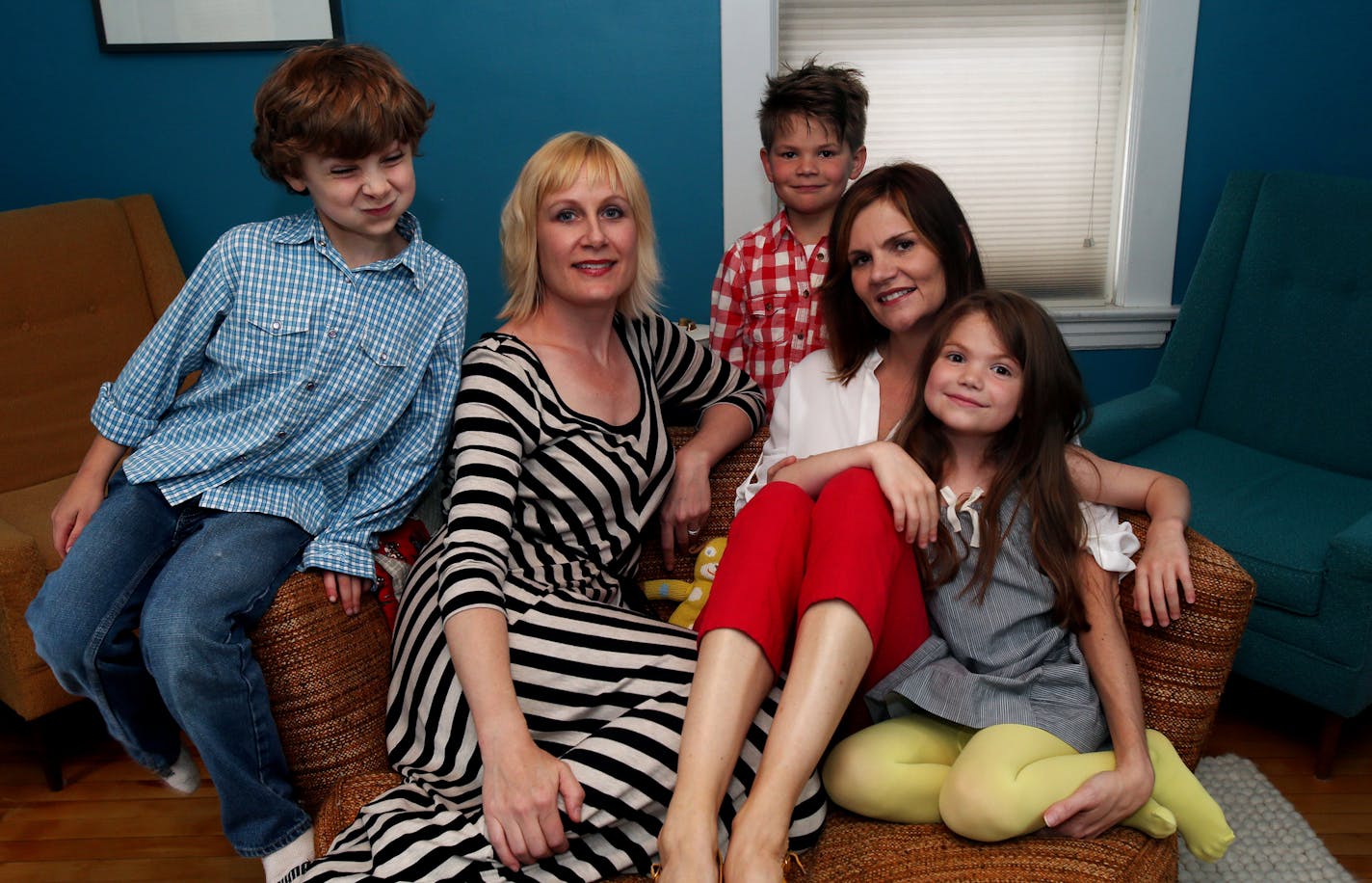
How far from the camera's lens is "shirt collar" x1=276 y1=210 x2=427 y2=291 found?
5.64 ft

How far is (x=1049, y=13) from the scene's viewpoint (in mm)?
2914

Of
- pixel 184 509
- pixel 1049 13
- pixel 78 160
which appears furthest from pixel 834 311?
pixel 78 160

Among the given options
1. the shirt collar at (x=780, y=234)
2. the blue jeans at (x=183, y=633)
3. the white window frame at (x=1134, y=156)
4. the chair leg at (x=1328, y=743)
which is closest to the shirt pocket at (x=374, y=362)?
the blue jeans at (x=183, y=633)

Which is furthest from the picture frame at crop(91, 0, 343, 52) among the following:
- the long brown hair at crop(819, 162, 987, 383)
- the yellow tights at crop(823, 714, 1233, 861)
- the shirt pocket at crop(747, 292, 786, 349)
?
the yellow tights at crop(823, 714, 1233, 861)

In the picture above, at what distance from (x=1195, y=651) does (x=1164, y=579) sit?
12cm

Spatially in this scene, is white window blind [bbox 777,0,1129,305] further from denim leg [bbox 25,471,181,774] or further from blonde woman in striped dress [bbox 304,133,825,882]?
denim leg [bbox 25,471,181,774]

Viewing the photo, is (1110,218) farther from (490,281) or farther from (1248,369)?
(490,281)

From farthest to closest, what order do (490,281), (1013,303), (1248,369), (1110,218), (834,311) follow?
1. (1110,218)
2. (490,281)
3. (1248,369)
4. (834,311)
5. (1013,303)

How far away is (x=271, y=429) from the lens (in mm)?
1691

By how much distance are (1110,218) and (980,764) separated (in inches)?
84.9

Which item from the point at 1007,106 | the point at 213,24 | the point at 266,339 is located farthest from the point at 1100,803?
the point at 213,24

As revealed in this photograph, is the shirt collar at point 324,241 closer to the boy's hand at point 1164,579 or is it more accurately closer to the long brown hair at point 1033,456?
the long brown hair at point 1033,456

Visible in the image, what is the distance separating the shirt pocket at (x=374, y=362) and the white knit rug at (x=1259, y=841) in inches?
62.2

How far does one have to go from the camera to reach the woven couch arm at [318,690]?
1.58 metres
